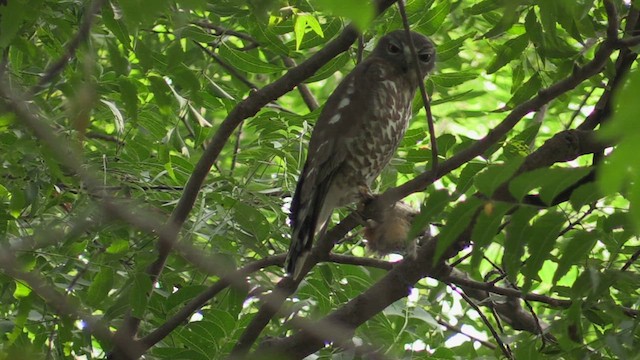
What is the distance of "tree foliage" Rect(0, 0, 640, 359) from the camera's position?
6.34ft

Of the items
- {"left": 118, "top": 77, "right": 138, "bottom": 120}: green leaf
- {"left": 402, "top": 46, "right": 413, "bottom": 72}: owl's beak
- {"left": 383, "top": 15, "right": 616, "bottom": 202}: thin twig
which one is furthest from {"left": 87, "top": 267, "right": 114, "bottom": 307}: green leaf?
{"left": 402, "top": 46, "right": 413, "bottom": 72}: owl's beak

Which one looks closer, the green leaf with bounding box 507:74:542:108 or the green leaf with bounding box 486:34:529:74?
the green leaf with bounding box 486:34:529:74

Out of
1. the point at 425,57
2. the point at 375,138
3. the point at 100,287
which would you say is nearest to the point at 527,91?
the point at 425,57

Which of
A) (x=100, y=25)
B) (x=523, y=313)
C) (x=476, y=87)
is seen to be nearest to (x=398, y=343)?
(x=523, y=313)

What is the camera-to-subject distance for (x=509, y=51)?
9.26 feet

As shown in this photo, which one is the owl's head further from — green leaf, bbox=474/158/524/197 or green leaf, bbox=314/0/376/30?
green leaf, bbox=314/0/376/30

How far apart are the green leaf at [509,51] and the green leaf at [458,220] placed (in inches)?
47.3

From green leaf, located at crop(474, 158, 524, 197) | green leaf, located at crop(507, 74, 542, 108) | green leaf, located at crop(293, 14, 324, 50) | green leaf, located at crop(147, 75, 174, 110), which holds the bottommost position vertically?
green leaf, located at crop(474, 158, 524, 197)

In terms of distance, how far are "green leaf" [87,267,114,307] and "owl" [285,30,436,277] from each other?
0.82 meters

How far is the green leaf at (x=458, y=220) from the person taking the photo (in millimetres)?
1703

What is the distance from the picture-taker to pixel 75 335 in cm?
288

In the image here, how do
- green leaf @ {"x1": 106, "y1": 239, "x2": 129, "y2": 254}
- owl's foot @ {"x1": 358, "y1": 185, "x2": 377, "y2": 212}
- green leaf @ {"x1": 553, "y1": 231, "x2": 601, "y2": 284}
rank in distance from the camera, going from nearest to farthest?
green leaf @ {"x1": 553, "y1": 231, "x2": 601, "y2": 284} < green leaf @ {"x1": 106, "y1": 239, "x2": 129, "y2": 254} < owl's foot @ {"x1": 358, "y1": 185, "x2": 377, "y2": 212}

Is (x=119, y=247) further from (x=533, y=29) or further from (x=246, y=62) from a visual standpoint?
(x=533, y=29)

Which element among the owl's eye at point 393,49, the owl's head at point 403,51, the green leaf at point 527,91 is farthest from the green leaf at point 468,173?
the owl's eye at point 393,49
